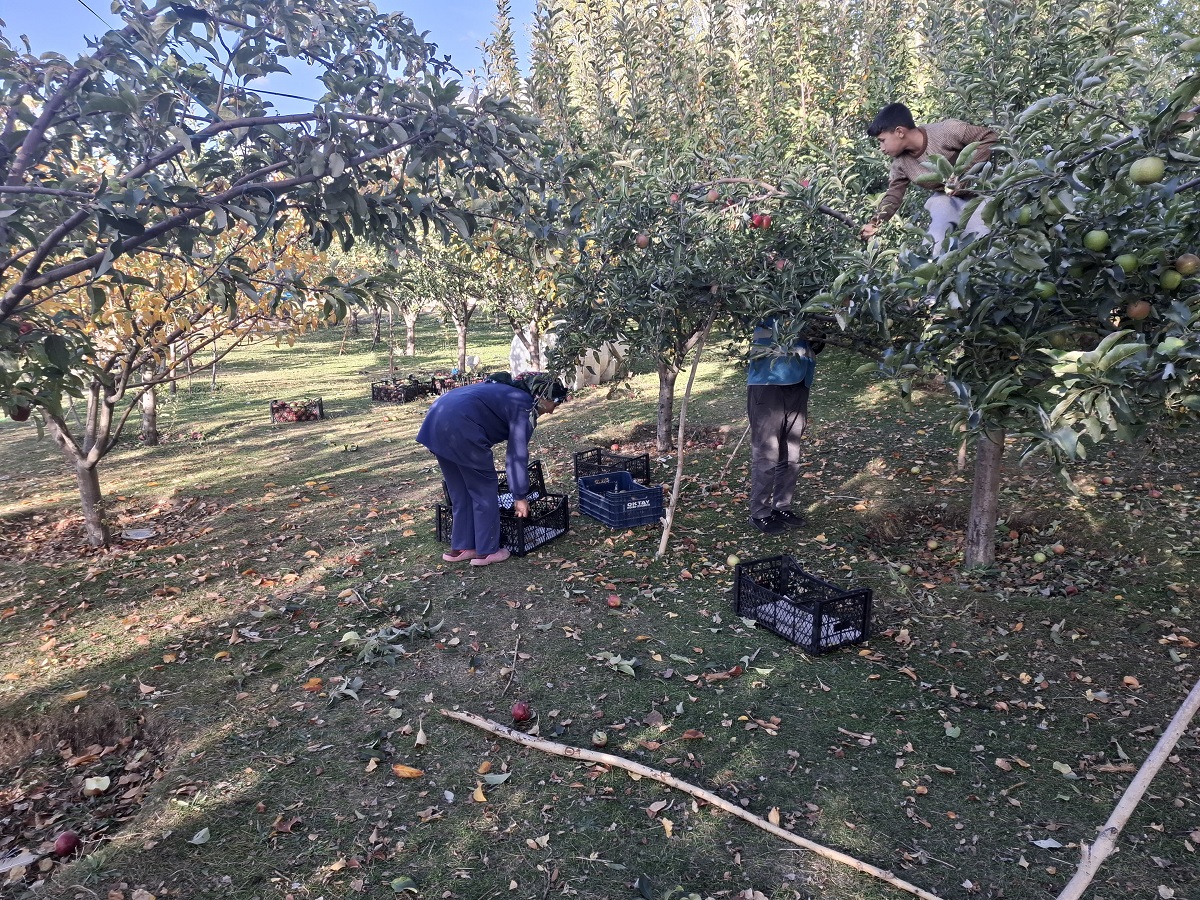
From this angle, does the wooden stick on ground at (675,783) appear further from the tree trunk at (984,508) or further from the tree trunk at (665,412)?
the tree trunk at (665,412)

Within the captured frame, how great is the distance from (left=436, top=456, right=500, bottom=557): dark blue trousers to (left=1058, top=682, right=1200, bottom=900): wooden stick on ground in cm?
476

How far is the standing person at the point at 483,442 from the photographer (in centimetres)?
596

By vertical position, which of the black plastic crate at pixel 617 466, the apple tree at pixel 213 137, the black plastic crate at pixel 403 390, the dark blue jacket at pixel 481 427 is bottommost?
the black plastic crate at pixel 617 466

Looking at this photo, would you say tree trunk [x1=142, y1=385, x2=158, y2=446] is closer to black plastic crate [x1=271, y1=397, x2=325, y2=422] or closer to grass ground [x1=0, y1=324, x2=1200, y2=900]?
black plastic crate [x1=271, y1=397, x2=325, y2=422]

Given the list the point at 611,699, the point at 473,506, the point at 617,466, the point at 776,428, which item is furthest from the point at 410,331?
the point at 611,699

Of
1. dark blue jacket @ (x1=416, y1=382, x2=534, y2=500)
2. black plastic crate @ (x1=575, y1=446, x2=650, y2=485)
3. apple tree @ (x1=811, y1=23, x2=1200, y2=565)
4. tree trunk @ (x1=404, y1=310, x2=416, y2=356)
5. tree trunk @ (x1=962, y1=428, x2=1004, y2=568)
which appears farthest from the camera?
tree trunk @ (x1=404, y1=310, x2=416, y2=356)

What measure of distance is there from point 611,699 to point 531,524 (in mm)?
2529

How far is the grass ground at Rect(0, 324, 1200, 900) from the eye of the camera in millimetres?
3156

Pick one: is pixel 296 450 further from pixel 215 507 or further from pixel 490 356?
pixel 490 356

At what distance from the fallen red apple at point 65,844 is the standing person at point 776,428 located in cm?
532

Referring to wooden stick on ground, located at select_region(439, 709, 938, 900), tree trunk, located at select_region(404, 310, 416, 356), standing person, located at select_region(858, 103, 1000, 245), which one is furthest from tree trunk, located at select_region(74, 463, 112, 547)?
tree trunk, located at select_region(404, 310, 416, 356)

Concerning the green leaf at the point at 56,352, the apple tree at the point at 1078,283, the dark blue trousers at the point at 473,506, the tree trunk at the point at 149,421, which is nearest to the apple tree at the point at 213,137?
the green leaf at the point at 56,352

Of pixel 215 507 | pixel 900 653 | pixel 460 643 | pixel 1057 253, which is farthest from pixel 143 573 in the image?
pixel 1057 253

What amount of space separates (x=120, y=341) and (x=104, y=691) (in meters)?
4.14
